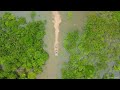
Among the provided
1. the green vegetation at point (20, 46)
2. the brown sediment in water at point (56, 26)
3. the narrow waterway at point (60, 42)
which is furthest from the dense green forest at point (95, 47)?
the green vegetation at point (20, 46)

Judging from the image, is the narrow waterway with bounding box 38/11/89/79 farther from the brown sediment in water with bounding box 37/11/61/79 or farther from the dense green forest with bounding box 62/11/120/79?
the dense green forest with bounding box 62/11/120/79

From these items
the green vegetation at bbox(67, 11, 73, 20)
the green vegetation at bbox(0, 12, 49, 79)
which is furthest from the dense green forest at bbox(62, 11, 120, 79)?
the green vegetation at bbox(0, 12, 49, 79)

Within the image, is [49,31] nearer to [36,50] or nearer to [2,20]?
[36,50]

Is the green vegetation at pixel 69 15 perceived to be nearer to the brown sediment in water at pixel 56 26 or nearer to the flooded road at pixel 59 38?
the flooded road at pixel 59 38

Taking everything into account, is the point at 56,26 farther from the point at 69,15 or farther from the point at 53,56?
the point at 53,56
